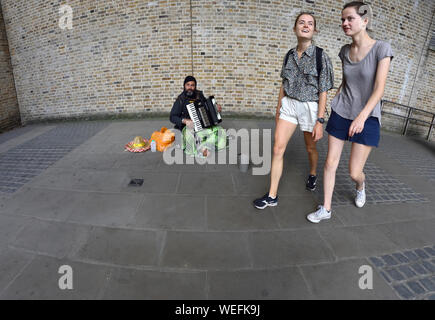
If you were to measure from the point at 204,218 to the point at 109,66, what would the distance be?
648 centimetres

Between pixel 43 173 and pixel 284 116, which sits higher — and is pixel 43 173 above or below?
below

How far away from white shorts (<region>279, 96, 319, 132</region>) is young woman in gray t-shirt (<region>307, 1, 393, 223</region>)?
0.18 metres

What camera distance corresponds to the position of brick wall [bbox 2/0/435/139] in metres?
6.76

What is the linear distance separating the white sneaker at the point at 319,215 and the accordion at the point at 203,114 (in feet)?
8.01

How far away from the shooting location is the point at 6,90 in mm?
8438

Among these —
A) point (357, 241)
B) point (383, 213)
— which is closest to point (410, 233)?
point (383, 213)

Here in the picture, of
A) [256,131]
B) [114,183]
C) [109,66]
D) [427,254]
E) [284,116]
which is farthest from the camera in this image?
[109,66]

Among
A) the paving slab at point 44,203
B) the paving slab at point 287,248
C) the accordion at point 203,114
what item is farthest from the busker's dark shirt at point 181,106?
the paving slab at point 287,248

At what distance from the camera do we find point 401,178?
404 cm

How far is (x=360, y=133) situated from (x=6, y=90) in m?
10.6

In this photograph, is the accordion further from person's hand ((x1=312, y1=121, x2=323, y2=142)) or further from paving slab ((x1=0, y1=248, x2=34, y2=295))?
paving slab ((x1=0, y1=248, x2=34, y2=295))

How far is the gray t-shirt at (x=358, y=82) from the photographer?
2.13m
